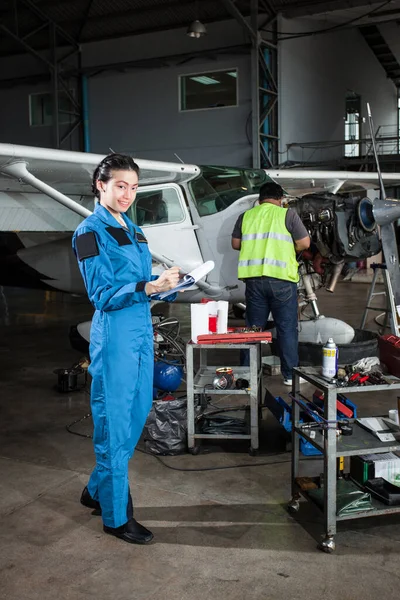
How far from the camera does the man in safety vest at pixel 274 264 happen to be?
4.93 m

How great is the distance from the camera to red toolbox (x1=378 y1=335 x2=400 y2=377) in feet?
10.1

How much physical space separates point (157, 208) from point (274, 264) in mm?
2378

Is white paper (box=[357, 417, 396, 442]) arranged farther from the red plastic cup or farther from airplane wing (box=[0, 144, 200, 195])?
airplane wing (box=[0, 144, 200, 195])

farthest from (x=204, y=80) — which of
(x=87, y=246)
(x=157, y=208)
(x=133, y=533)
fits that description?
(x=133, y=533)

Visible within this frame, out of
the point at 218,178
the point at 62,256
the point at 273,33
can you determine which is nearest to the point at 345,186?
the point at 218,178

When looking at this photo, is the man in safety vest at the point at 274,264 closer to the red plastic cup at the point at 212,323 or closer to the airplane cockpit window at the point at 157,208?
the red plastic cup at the point at 212,323

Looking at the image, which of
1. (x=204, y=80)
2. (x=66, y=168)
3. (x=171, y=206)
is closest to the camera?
(x=66, y=168)

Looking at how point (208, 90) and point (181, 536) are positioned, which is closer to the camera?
point (181, 536)

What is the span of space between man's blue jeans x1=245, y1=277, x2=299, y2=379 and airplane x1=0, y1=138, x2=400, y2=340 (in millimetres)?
1187

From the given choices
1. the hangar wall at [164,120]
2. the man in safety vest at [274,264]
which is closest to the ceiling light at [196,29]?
the hangar wall at [164,120]

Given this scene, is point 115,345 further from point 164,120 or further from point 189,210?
point 164,120

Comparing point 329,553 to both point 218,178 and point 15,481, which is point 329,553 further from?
point 218,178

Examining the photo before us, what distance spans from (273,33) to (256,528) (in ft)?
50.0

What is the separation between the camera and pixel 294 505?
10.3ft
